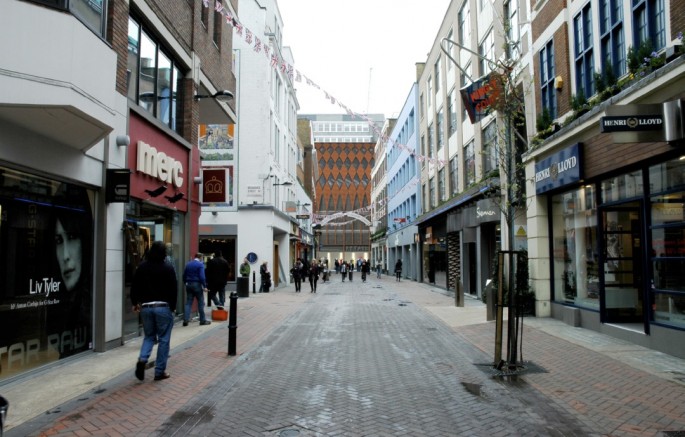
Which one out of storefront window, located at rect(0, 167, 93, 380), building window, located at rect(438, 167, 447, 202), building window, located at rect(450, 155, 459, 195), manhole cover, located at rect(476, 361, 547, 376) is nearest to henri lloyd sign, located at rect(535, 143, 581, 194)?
manhole cover, located at rect(476, 361, 547, 376)

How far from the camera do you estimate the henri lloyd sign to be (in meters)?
11.1

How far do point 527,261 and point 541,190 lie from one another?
261 cm

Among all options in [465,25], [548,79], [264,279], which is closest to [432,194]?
[465,25]

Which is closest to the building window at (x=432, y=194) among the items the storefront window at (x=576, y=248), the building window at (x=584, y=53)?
the storefront window at (x=576, y=248)

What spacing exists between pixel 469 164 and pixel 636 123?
50.4ft

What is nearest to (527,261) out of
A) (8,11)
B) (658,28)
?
(658,28)

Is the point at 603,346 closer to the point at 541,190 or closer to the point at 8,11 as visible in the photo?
the point at 541,190

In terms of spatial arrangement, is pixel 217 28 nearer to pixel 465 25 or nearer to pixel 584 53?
pixel 584 53

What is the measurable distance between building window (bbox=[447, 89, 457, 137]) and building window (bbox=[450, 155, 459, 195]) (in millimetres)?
1420

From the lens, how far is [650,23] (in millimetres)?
8992

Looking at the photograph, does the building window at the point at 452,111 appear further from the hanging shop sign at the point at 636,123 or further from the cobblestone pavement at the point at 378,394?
the hanging shop sign at the point at 636,123

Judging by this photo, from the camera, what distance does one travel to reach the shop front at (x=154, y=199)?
33.7 feet

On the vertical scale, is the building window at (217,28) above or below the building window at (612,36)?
above

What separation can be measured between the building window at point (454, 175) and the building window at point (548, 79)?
11386 millimetres
